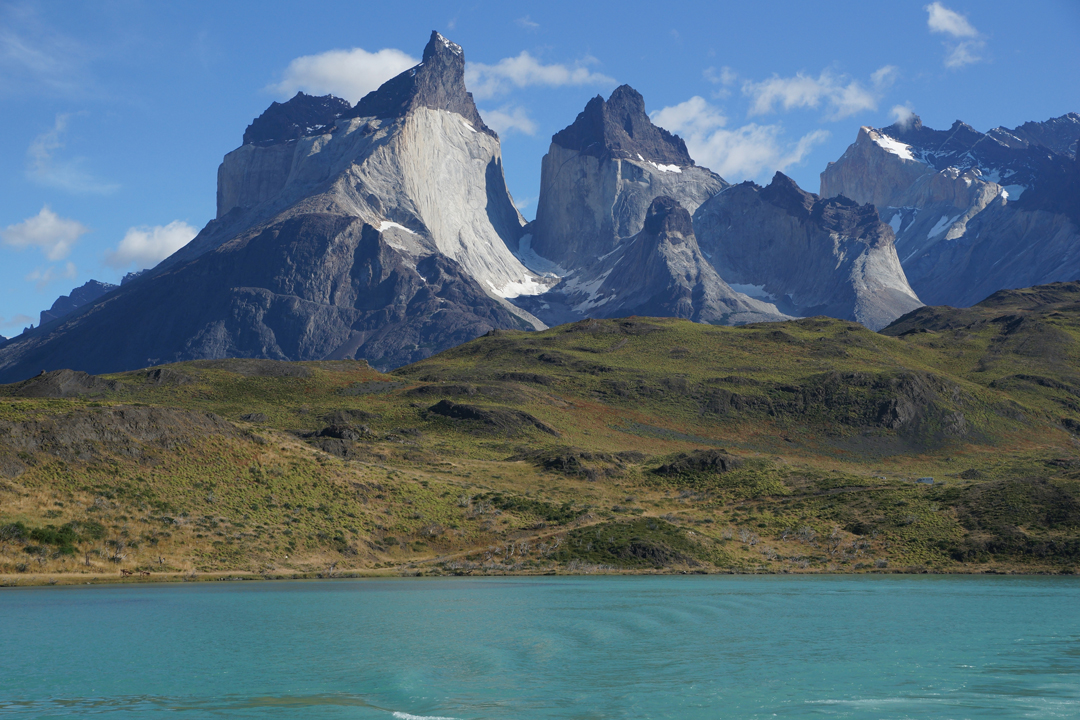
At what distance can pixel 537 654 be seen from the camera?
3409 centimetres

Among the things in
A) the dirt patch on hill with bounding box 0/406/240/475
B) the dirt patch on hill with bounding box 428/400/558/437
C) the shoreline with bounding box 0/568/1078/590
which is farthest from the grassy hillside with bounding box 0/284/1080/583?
the shoreline with bounding box 0/568/1078/590

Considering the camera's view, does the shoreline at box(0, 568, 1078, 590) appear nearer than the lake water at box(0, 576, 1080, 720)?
No

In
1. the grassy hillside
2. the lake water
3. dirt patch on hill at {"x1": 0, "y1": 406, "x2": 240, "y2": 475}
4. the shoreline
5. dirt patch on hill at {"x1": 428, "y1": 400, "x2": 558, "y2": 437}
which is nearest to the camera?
the lake water

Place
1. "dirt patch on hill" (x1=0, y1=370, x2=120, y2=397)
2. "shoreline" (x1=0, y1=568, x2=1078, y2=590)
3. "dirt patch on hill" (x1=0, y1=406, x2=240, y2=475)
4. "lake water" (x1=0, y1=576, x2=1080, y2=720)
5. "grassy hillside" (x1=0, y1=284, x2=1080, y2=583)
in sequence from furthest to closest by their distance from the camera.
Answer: "dirt patch on hill" (x1=0, y1=370, x2=120, y2=397) → "dirt patch on hill" (x1=0, y1=406, x2=240, y2=475) → "grassy hillside" (x1=0, y1=284, x2=1080, y2=583) → "shoreline" (x1=0, y1=568, x2=1078, y2=590) → "lake water" (x1=0, y1=576, x2=1080, y2=720)

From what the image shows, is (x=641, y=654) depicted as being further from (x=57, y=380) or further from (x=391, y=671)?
(x=57, y=380)

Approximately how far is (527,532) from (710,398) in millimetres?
96336

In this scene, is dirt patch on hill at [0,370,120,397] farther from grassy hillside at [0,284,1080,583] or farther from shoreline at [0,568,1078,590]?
shoreline at [0,568,1078,590]

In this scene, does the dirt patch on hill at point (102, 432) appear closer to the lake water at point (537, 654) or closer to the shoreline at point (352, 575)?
the shoreline at point (352, 575)

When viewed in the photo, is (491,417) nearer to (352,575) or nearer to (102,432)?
(102,432)

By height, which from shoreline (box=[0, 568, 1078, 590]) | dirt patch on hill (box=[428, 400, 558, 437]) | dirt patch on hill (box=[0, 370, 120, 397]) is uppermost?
dirt patch on hill (box=[0, 370, 120, 397])

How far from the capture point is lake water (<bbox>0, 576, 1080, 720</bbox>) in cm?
2591

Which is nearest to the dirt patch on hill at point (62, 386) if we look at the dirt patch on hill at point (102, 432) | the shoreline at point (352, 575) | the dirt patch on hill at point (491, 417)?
the dirt patch on hill at point (491, 417)

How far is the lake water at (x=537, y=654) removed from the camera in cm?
2591

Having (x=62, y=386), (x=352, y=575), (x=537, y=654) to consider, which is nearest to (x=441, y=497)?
(x=352, y=575)
